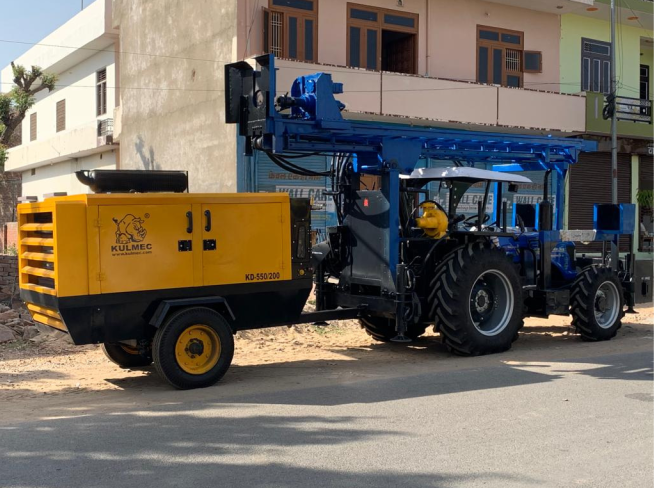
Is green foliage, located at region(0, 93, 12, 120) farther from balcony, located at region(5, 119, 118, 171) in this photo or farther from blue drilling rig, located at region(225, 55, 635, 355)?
blue drilling rig, located at region(225, 55, 635, 355)

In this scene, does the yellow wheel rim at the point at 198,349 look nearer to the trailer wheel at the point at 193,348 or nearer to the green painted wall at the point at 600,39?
the trailer wheel at the point at 193,348

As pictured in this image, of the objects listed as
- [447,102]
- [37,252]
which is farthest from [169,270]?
[447,102]

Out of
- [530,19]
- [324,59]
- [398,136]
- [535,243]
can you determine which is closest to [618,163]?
[530,19]

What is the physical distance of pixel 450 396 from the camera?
26.1 ft

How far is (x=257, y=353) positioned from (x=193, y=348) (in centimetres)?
255

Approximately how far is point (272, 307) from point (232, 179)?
36.5 feet

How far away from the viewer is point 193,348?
27.7ft

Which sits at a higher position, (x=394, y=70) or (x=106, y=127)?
(x=394, y=70)

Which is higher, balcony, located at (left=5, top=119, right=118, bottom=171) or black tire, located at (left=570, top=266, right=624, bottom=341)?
balcony, located at (left=5, top=119, right=118, bottom=171)

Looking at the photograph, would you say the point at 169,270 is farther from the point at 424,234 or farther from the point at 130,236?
the point at 424,234

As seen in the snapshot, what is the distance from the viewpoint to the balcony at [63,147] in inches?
1058

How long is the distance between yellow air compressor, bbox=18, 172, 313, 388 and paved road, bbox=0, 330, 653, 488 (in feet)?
2.07

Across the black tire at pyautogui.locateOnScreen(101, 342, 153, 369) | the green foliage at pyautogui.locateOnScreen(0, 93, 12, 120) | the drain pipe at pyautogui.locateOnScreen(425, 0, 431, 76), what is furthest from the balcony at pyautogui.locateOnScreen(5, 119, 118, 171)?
the black tire at pyautogui.locateOnScreen(101, 342, 153, 369)

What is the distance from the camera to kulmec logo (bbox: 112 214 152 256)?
8.09 metres
